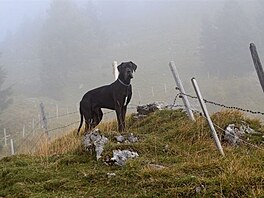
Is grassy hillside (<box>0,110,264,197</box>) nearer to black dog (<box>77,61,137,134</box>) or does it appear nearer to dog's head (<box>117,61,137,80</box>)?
black dog (<box>77,61,137,134</box>)

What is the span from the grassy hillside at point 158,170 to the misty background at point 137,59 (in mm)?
24505

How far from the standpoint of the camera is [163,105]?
1024cm

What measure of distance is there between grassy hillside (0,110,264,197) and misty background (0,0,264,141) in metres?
24.5

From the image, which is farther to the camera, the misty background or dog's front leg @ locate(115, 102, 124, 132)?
the misty background

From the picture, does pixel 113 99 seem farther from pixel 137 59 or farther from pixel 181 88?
pixel 137 59

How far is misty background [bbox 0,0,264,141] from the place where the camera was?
4103 centimetres

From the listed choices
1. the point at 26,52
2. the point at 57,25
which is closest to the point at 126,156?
the point at 57,25

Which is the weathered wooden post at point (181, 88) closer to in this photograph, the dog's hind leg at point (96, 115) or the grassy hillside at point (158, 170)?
the grassy hillside at point (158, 170)

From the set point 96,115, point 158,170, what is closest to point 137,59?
point 96,115

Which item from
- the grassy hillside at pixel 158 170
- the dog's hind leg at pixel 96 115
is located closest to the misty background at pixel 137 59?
the dog's hind leg at pixel 96 115

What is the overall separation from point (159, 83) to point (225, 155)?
138 feet

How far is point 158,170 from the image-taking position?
201 inches

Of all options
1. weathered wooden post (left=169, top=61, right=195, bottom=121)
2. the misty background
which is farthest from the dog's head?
the misty background

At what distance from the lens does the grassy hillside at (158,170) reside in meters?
4.45
